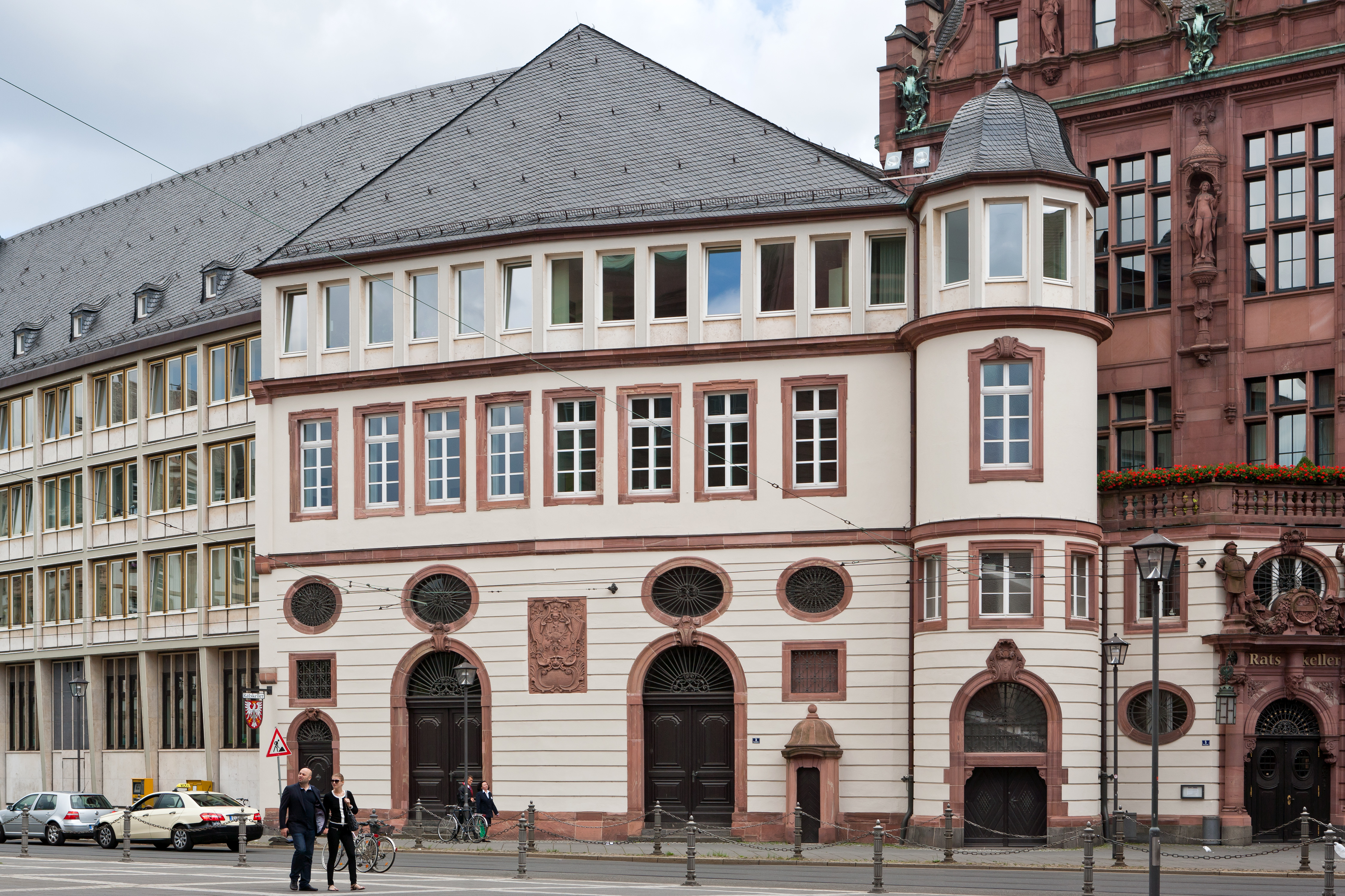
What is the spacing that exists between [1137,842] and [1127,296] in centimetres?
1271

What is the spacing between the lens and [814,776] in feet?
132

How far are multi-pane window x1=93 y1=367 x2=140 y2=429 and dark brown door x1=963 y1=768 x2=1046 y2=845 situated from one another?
29294mm

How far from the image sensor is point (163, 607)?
183 feet

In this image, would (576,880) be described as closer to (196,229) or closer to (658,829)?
(658,829)

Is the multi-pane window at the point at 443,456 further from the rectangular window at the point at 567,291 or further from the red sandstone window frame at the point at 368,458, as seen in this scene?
the rectangular window at the point at 567,291

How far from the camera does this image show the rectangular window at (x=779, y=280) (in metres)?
41.9

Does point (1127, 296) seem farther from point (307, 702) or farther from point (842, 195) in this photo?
point (307, 702)

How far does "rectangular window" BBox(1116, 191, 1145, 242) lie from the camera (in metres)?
44.3

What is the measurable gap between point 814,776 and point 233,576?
20.1 meters

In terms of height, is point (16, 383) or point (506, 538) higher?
point (16, 383)

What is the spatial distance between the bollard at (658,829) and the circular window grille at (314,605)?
30.1ft

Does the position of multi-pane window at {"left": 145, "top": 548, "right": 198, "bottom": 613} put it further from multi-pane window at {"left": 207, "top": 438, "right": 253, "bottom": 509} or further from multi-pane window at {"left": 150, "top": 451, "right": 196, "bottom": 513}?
multi-pane window at {"left": 207, "top": 438, "right": 253, "bottom": 509}

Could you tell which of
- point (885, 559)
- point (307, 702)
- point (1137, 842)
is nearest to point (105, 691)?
point (307, 702)

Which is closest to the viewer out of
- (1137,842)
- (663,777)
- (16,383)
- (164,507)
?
(1137,842)
